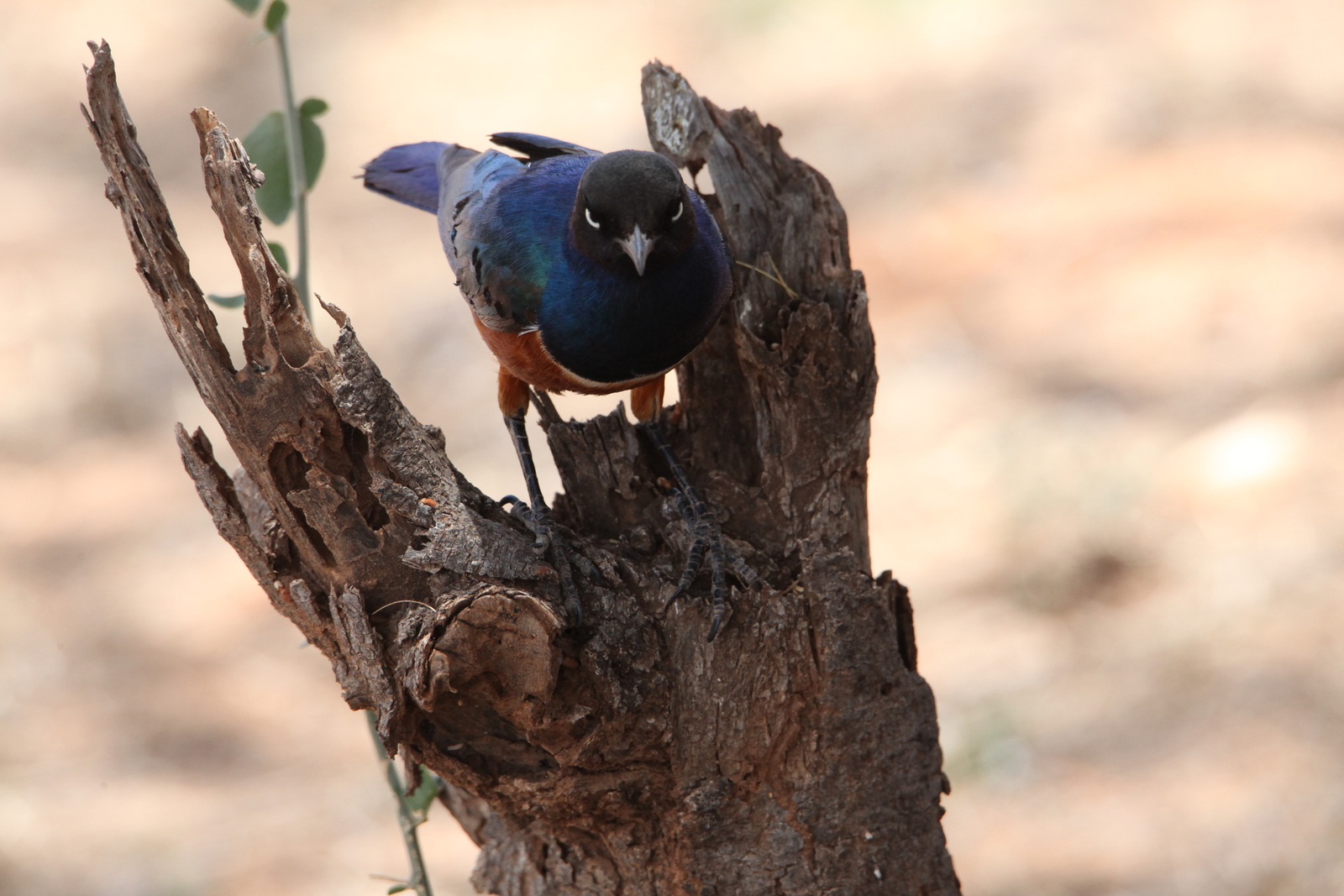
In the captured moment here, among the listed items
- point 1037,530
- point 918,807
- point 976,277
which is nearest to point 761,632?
point 918,807

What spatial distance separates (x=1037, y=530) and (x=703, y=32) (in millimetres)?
5859

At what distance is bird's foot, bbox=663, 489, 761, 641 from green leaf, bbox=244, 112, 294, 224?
122 cm

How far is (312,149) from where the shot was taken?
313 centimetres

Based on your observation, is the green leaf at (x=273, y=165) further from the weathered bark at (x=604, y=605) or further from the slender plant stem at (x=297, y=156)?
the weathered bark at (x=604, y=605)

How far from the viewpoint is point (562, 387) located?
3.33m

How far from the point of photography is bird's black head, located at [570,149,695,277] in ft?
9.54

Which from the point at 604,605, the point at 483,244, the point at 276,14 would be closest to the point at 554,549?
the point at 604,605

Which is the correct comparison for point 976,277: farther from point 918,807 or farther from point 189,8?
point 189,8

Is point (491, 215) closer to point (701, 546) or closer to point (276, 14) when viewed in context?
point (276, 14)

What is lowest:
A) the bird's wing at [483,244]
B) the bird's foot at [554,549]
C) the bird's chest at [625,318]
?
the bird's foot at [554,549]

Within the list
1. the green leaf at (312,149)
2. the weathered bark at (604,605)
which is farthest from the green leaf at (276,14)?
the weathered bark at (604,605)

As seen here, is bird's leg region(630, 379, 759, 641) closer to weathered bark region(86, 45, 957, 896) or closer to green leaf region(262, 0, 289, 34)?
weathered bark region(86, 45, 957, 896)

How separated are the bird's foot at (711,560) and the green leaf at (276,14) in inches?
56.0

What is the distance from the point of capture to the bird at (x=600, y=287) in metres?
2.91
